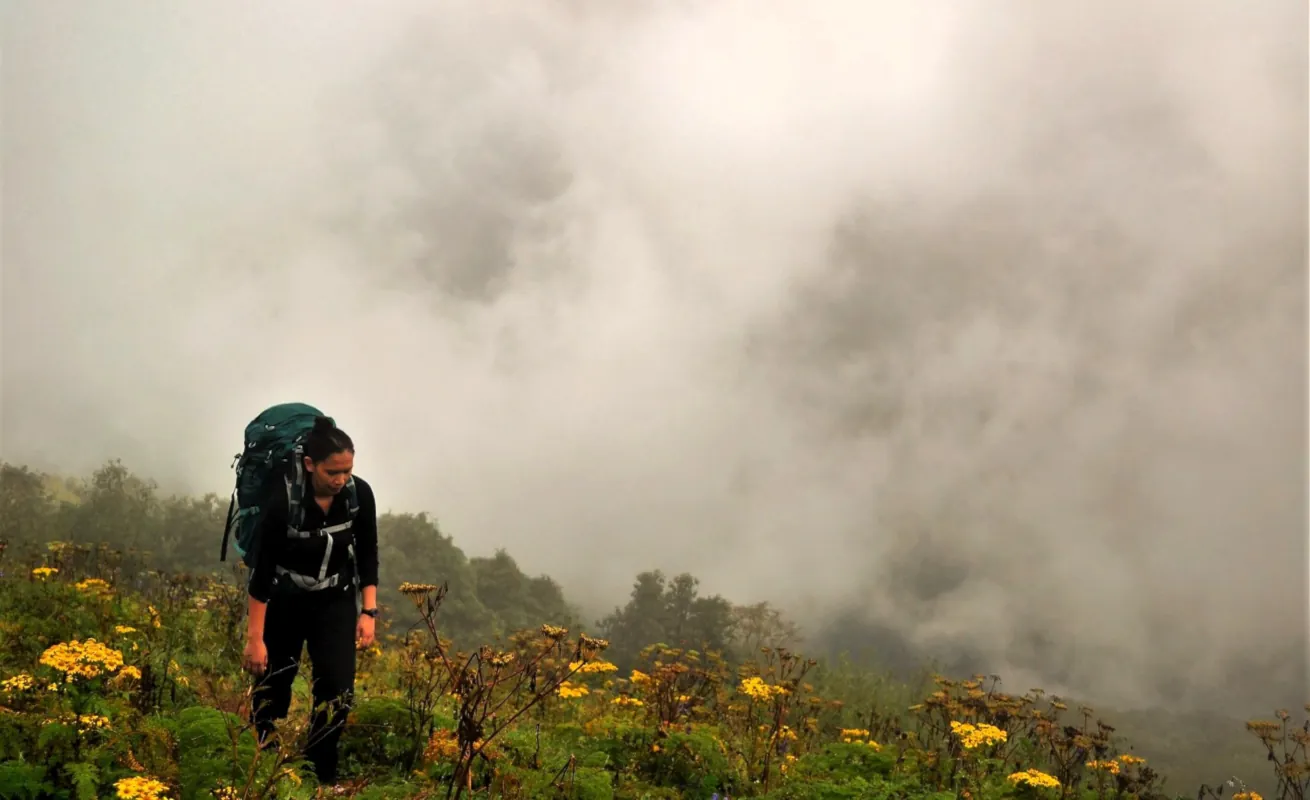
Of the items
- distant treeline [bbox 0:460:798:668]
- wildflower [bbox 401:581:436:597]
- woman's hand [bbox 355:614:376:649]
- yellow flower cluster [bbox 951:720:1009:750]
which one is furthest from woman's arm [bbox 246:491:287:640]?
distant treeline [bbox 0:460:798:668]

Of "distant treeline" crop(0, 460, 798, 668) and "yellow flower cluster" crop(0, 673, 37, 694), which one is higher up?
"distant treeline" crop(0, 460, 798, 668)

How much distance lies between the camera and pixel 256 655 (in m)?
4.69

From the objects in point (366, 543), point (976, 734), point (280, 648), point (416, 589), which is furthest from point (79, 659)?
point (976, 734)

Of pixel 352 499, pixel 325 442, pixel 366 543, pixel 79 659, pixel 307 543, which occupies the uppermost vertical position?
pixel 325 442

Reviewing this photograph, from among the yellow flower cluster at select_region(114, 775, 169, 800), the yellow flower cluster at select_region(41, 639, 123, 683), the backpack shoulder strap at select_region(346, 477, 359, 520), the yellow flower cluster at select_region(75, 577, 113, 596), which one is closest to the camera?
the yellow flower cluster at select_region(114, 775, 169, 800)

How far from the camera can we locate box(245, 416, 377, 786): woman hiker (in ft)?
15.9

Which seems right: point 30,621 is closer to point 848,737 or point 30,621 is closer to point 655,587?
point 848,737

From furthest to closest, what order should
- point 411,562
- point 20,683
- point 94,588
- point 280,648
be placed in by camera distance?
point 411,562
point 94,588
point 280,648
point 20,683

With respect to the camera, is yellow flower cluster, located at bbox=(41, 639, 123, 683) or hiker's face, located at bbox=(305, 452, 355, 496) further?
hiker's face, located at bbox=(305, 452, 355, 496)

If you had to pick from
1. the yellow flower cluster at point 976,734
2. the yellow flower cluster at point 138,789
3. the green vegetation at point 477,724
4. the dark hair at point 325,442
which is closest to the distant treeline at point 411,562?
the green vegetation at point 477,724

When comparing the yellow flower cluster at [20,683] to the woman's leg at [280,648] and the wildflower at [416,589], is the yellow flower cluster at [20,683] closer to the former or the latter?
the woman's leg at [280,648]

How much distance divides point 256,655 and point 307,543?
68 cm

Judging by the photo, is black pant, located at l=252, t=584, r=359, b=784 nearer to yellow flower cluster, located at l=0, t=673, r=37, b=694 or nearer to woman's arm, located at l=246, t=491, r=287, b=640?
woman's arm, located at l=246, t=491, r=287, b=640

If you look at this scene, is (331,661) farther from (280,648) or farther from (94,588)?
(94,588)
